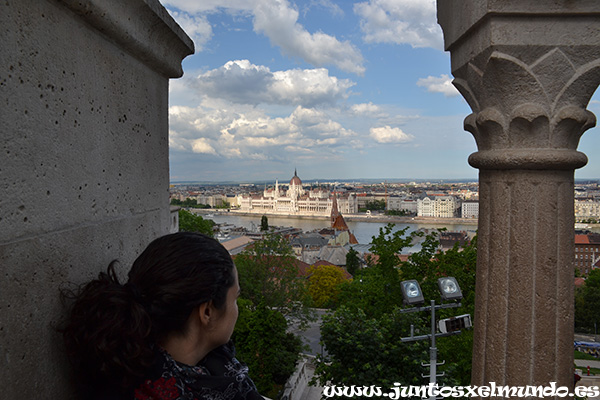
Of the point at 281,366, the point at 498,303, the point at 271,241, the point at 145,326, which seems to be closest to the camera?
the point at 145,326

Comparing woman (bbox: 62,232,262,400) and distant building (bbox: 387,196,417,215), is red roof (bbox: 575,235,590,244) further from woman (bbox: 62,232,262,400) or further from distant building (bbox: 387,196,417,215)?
distant building (bbox: 387,196,417,215)

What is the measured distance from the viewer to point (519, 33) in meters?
1.62

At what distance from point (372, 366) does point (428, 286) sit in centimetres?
190

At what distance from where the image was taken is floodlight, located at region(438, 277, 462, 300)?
4047mm

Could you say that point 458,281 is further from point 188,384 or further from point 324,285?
point 324,285

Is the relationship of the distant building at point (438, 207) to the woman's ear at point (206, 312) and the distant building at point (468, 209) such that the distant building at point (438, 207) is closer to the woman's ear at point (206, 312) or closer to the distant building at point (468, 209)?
the distant building at point (468, 209)

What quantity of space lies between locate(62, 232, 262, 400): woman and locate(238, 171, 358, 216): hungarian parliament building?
8105 cm

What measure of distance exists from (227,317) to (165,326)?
113mm

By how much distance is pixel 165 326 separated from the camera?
0.82m

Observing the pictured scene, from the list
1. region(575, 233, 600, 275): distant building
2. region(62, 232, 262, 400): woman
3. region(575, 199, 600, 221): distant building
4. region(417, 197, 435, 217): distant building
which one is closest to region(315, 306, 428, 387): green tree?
region(62, 232, 262, 400): woman

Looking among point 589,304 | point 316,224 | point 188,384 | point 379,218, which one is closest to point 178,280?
point 188,384

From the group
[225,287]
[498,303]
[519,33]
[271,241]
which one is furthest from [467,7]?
[271,241]

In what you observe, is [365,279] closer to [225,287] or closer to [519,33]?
[519,33]

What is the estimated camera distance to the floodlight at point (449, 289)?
4047 mm
